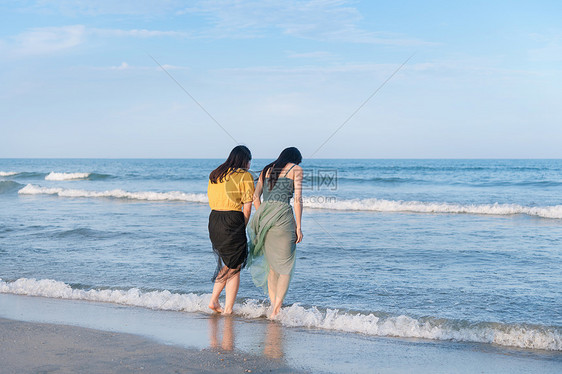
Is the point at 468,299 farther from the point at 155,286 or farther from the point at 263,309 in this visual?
the point at 155,286

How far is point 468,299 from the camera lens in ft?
18.4

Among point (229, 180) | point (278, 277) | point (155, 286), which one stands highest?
point (229, 180)

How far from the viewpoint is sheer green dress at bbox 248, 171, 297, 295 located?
16.3 ft

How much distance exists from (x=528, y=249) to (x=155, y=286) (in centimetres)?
644

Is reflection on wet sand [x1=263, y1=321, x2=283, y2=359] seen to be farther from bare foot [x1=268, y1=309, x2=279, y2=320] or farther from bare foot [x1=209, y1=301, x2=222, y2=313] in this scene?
bare foot [x1=209, y1=301, x2=222, y2=313]

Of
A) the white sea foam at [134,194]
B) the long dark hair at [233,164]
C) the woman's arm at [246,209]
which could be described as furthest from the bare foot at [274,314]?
the white sea foam at [134,194]

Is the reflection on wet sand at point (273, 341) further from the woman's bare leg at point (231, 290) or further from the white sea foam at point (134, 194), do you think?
the white sea foam at point (134, 194)

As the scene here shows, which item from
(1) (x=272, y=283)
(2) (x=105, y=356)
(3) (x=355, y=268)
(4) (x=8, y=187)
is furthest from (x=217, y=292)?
(4) (x=8, y=187)

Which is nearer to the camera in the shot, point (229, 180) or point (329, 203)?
point (229, 180)

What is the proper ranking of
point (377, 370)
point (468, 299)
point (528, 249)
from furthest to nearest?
point (528, 249)
point (468, 299)
point (377, 370)

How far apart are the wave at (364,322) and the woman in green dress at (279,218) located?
0.31 metres

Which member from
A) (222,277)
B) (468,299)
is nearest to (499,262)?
(468,299)

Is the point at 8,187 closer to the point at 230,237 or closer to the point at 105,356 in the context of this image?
the point at 230,237

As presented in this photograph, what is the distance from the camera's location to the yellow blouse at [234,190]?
15.8 ft
